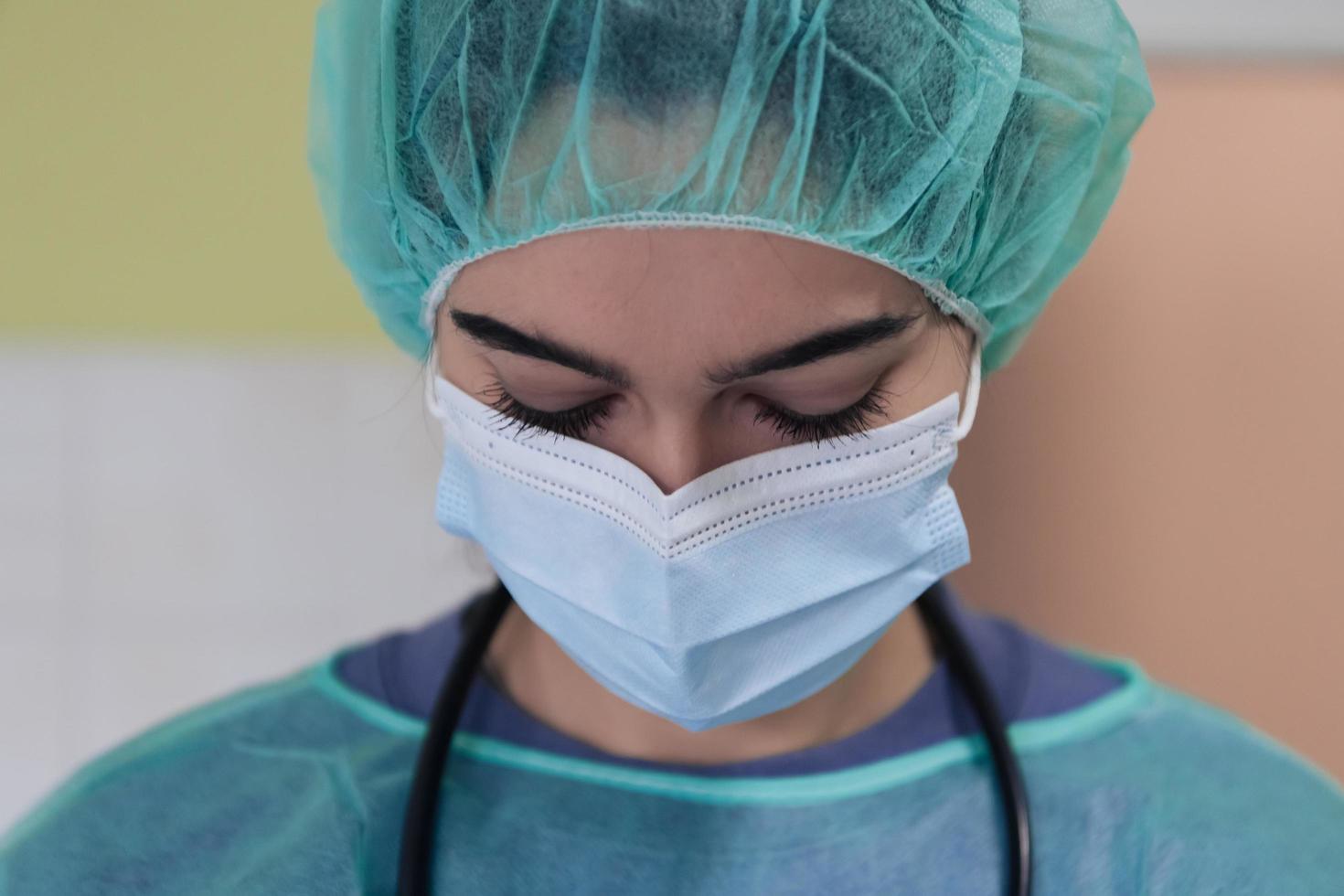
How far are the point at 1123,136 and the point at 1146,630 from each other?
0.70m

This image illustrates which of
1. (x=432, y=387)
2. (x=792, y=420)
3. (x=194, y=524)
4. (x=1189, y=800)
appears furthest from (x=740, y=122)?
(x=194, y=524)

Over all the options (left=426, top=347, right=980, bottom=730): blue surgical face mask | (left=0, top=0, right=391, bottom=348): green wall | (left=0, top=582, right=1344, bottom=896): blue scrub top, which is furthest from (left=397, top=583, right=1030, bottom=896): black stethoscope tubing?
(left=0, top=0, right=391, bottom=348): green wall

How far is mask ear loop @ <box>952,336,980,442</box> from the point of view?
0.81m

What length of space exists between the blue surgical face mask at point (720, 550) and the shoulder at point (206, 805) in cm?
28

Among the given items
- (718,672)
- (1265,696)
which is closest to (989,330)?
(718,672)

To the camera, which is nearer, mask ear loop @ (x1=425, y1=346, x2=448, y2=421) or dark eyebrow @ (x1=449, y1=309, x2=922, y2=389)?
dark eyebrow @ (x1=449, y1=309, x2=922, y2=389)

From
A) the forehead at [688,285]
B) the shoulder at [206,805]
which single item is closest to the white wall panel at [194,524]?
the shoulder at [206,805]

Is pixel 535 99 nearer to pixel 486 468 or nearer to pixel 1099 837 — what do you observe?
pixel 486 468

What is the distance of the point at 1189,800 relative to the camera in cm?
94

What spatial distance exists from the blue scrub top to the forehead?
1.41 feet

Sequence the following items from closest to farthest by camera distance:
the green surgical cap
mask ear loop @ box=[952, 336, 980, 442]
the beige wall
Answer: the green surgical cap
mask ear loop @ box=[952, 336, 980, 442]
the beige wall

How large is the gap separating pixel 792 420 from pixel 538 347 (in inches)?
7.1

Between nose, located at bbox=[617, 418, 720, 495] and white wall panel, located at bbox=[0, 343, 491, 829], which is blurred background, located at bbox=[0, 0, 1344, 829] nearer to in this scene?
white wall panel, located at bbox=[0, 343, 491, 829]

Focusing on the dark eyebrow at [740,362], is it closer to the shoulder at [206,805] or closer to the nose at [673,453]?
the nose at [673,453]
